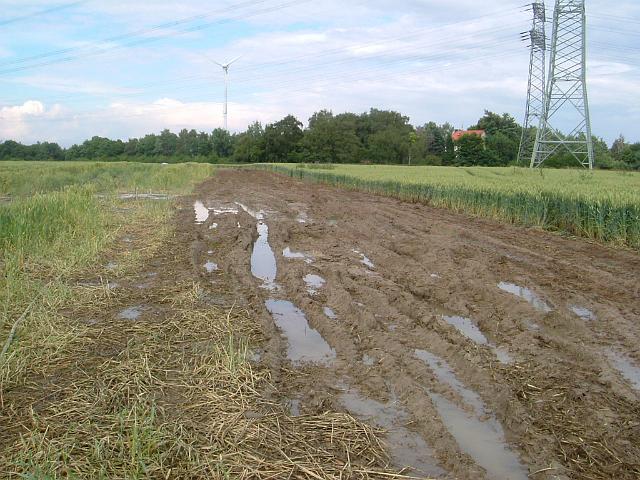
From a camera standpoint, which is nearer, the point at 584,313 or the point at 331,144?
the point at 584,313

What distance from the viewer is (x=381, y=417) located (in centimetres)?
374

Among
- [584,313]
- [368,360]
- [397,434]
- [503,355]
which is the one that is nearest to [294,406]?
[397,434]

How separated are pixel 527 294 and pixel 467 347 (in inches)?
104

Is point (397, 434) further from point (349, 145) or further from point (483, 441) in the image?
point (349, 145)

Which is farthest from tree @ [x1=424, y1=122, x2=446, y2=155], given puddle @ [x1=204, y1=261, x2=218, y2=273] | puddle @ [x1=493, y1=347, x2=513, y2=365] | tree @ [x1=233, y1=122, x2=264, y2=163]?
puddle @ [x1=493, y1=347, x2=513, y2=365]

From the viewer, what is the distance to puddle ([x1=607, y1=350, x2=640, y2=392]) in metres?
4.48

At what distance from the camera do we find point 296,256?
9.89m

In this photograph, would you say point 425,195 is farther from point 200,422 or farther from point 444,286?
point 200,422

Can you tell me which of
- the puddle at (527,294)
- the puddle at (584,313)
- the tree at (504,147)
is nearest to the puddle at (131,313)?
the puddle at (527,294)

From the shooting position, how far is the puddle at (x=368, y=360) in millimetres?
4707

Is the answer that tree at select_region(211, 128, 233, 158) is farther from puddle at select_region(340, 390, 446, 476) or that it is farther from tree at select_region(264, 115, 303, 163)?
puddle at select_region(340, 390, 446, 476)

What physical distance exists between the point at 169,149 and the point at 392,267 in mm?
96845

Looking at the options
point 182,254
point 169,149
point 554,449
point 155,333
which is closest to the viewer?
point 554,449

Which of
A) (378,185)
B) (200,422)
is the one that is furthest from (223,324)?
(378,185)
